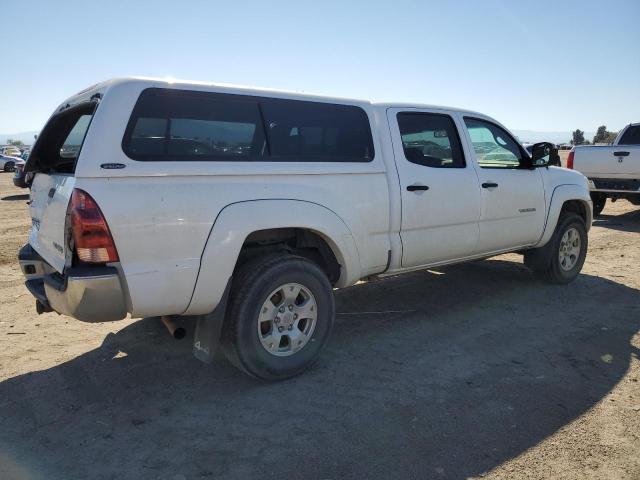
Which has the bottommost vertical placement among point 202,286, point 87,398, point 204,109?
point 87,398

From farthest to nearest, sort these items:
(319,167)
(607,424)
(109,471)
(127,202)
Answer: (319,167), (607,424), (127,202), (109,471)

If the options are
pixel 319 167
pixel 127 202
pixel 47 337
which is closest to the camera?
pixel 127 202

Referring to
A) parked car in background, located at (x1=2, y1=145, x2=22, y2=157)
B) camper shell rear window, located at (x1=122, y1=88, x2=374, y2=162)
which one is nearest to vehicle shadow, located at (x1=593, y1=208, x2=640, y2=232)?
camper shell rear window, located at (x1=122, y1=88, x2=374, y2=162)

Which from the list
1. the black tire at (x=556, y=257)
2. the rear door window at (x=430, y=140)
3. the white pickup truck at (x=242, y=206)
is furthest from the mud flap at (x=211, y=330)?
the black tire at (x=556, y=257)

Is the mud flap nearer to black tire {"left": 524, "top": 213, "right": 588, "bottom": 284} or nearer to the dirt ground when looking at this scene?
the dirt ground

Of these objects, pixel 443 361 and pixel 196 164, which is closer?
pixel 196 164

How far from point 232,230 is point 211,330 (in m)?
0.69

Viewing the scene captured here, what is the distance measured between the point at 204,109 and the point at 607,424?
123 inches

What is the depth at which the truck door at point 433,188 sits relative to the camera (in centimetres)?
416

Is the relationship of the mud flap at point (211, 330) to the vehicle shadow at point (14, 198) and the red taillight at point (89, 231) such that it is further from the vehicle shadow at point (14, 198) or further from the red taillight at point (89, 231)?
the vehicle shadow at point (14, 198)

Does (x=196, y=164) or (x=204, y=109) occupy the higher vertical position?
(x=204, y=109)

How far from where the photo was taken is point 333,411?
3123 mm

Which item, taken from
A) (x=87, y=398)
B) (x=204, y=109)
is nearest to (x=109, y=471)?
(x=87, y=398)

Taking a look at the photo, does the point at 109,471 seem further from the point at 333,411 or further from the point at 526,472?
the point at 526,472
